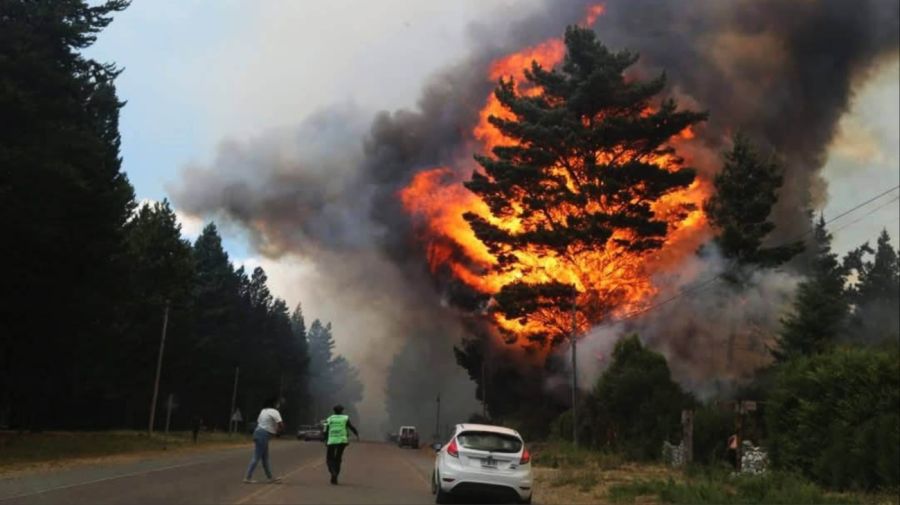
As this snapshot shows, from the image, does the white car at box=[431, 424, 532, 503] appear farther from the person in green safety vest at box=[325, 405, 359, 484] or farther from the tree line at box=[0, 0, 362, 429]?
the tree line at box=[0, 0, 362, 429]

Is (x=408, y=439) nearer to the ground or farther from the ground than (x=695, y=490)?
farther from the ground

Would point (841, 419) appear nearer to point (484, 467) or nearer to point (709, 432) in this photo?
point (484, 467)

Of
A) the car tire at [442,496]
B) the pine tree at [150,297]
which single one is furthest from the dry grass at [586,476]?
the pine tree at [150,297]

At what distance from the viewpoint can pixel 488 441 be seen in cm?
1442

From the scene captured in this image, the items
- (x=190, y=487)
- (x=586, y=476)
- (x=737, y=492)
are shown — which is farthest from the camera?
(x=586, y=476)

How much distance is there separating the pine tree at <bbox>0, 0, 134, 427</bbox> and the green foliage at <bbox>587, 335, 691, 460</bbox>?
22.7 meters

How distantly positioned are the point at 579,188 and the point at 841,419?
31724 mm

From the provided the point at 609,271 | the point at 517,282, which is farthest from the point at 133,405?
the point at 609,271

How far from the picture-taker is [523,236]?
154ft

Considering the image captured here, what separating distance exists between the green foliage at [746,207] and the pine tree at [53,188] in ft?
110

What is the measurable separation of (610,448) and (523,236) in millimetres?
16971

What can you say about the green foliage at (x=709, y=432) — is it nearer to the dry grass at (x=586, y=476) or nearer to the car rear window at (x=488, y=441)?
the dry grass at (x=586, y=476)

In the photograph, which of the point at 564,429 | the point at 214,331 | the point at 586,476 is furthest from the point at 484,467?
the point at 214,331

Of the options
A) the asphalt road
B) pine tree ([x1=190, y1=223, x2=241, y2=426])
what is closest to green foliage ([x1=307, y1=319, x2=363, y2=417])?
pine tree ([x1=190, y1=223, x2=241, y2=426])
